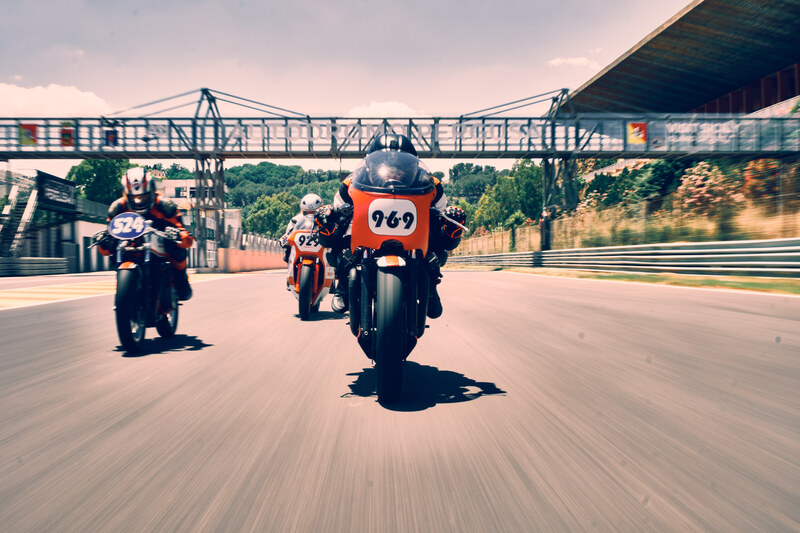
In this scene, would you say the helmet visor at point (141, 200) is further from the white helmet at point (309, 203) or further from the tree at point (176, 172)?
the tree at point (176, 172)

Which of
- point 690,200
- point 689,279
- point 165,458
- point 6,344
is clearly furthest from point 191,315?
point 690,200

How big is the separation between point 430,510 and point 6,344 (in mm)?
5918

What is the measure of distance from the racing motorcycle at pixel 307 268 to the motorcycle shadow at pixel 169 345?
199 centimetres

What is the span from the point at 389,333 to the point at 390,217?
84 centimetres

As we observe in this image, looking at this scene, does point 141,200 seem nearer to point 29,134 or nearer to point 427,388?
point 427,388

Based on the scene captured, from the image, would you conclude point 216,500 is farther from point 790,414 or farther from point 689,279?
point 689,279

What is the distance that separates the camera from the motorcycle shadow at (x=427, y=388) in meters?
3.98

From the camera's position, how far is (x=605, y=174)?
177 ft

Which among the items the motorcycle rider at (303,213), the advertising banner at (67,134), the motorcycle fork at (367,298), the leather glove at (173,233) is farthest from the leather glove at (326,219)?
the advertising banner at (67,134)

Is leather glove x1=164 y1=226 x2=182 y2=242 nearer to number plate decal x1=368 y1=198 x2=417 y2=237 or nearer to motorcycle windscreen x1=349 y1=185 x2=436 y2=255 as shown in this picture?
motorcycle windscreen x1=349 y1=185 x2=436 y2=255

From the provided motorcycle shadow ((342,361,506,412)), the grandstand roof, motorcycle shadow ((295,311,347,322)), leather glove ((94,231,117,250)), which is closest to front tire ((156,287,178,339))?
leather glove ((94,231,117,250))

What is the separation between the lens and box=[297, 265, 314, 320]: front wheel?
8.75 m

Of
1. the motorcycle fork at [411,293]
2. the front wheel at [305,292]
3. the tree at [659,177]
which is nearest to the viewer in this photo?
the motorcycle fork at [411,293]

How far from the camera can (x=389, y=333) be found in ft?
12.4
